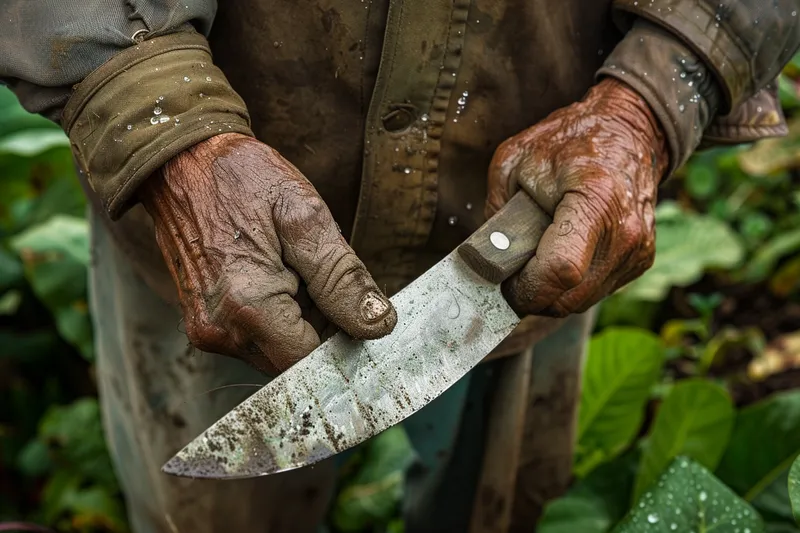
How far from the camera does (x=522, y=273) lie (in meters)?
1.31

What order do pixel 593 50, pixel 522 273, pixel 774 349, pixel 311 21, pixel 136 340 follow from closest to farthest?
pixel 522 273
pixel 311 21
pixel 593 50
pixel 136 340
pixel 774 349

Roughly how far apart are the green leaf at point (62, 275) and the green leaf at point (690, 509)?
70.2 inches

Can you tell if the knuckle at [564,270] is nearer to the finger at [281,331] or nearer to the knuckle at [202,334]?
the finger at [281,331]

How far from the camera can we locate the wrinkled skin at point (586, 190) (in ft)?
4.28

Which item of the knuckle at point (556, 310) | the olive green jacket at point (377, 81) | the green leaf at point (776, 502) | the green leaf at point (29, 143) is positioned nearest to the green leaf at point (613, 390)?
the green leaf at point (776, 502)

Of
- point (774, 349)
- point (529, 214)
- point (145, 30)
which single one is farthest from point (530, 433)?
point (774, 349)

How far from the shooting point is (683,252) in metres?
3.47

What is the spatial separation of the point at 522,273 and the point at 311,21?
0.51m

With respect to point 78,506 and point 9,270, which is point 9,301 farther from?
point 78,506

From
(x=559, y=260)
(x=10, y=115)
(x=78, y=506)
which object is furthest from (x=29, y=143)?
(x=559, y=260)

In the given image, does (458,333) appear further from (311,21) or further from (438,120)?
(311,21)

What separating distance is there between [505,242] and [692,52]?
492 mm

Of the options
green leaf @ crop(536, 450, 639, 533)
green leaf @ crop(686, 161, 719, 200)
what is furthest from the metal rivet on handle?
green leaf @ crop(686, 161, 719, 200)

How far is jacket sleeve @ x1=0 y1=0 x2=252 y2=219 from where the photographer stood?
48.8 inches
